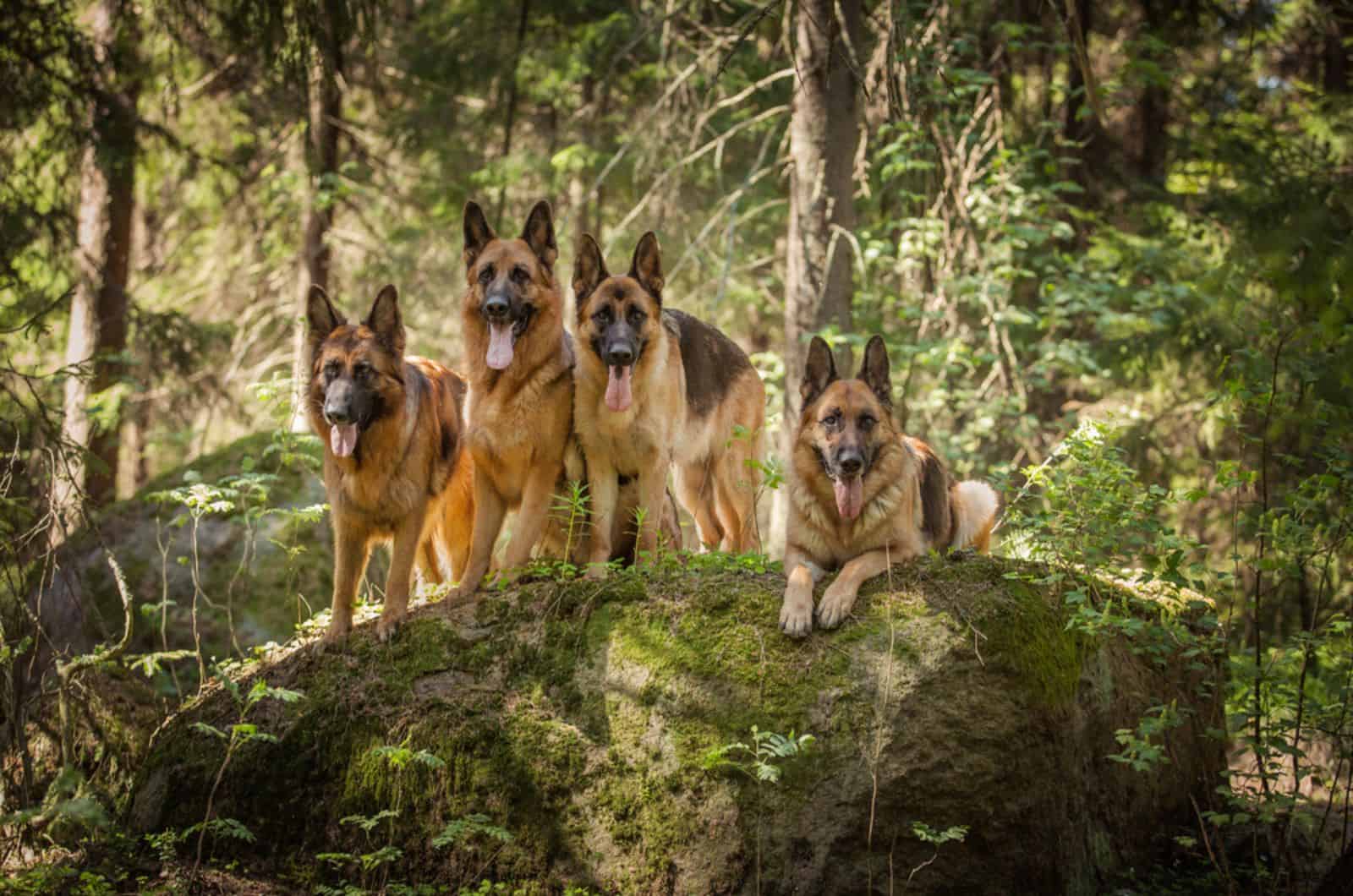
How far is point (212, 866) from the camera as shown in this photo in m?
5.15

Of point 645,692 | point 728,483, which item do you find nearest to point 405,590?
point 645,692

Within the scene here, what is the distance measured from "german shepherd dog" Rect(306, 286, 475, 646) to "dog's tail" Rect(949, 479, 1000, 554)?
11.2 ft

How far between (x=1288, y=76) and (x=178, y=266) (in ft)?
58.0

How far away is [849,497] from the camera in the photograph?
5.86 m

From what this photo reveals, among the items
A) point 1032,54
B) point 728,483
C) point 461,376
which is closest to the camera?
point 461,376

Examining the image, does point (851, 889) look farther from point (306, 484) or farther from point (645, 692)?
point (306, 484)

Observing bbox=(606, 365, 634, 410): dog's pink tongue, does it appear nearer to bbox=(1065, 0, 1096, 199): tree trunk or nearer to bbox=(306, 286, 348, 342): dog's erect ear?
bbox=(306, 286, 348, 342): dog's erect ear

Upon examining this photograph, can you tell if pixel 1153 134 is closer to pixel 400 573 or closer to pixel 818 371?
pixel 818 371

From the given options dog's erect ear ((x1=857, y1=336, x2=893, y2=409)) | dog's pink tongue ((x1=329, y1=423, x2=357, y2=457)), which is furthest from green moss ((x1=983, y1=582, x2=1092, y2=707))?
dog's pink tongue ((x1=329, y1=423, x2=357, y2=457))

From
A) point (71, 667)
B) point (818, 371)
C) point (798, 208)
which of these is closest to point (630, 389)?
point (818, 371)

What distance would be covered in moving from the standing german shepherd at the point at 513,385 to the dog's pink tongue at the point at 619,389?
0.38 m

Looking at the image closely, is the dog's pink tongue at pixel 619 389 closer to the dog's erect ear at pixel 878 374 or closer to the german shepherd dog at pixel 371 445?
the german shepherd dog at pixel 371 445

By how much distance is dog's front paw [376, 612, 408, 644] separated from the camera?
595 cm

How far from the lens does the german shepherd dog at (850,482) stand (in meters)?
5.83
